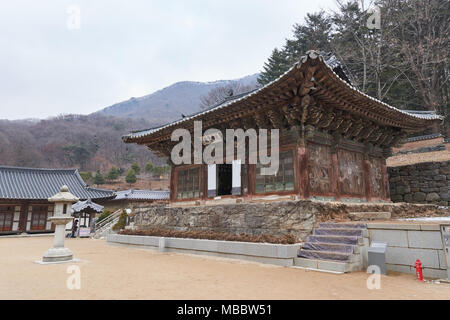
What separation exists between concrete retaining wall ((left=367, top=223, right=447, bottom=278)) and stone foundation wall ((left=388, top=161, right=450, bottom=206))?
11.3 meters

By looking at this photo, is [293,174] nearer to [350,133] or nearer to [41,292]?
[350,133]

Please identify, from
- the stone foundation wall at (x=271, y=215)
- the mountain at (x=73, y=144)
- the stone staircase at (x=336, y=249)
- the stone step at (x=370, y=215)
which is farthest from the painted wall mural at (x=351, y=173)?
the mountain at (x=73, y=144)

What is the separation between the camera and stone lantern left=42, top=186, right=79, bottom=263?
902 centimetres

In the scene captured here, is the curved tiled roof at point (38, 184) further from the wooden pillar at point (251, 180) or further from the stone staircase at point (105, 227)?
the wooden pillar at point (251, 180)

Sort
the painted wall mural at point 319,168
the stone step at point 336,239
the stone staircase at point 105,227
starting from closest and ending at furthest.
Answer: the stone step at point 336,239, the painted wall mural at point 319,168, the stone staircase at point 105,227

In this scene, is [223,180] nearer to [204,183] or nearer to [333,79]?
[204,183]

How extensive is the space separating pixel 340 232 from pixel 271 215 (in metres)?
2.46

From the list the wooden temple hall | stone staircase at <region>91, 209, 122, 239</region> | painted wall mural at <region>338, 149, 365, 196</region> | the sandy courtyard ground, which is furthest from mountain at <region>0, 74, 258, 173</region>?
the sandy courtyard ground

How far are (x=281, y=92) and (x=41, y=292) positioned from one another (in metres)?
8.08

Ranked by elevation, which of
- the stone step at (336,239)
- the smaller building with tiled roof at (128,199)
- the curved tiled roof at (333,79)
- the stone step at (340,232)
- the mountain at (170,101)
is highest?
the mountain at (170,101)

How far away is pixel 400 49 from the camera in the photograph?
26.4 m

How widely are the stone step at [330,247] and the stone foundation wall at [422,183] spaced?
39.3 ft

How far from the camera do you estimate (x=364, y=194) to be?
1230 centimetres

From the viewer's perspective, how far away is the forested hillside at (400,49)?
25.3 meters
